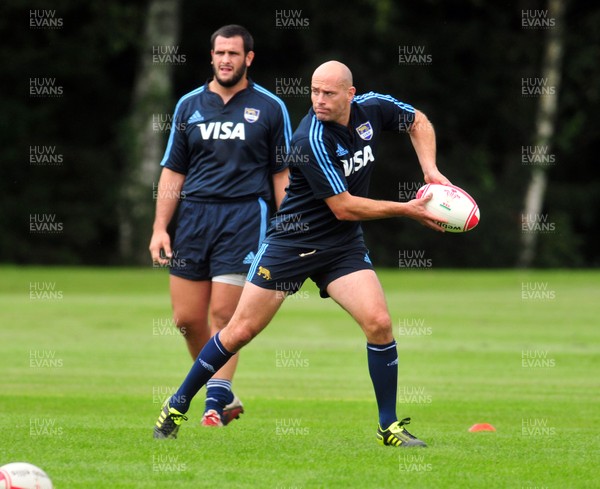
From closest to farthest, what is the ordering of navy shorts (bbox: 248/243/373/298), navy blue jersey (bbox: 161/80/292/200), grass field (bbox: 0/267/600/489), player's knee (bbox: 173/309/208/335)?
grass field (bbox: 0/267/600/489) → navy shorts (bbox: 248/243/373/298) → navy blue jersey (bbox: 161/80/292/200) → player's knee (bbox: 173/309/208/335)

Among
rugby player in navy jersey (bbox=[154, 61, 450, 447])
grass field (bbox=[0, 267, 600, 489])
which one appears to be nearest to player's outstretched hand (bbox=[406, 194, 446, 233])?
rugby player in navy jersey (bbox=[154, 61, 450, 447])

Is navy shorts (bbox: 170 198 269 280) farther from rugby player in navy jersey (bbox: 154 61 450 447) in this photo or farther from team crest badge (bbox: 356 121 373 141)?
team crest badge (bbox: 356 121 373 141)

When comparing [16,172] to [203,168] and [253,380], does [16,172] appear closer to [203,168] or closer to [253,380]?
[253,380]

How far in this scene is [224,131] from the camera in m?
9.55

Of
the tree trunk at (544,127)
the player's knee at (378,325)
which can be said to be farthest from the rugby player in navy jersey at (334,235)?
the tree trunk at (544,127)

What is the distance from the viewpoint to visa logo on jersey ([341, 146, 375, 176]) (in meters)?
8.23

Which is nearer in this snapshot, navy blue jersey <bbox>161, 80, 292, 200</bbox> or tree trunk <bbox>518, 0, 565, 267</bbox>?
navy blue jersey <bbox>161, 80, 292, 200</bbox>

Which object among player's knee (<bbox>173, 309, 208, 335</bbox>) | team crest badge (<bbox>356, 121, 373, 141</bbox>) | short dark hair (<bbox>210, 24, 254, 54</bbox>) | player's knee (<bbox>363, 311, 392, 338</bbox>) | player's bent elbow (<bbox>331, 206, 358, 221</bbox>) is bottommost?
player's knee (<bbox>173, 309, 208, 335</bbox>)

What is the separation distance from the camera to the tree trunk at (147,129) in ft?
117

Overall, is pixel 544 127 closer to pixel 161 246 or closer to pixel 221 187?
pixel 221 187

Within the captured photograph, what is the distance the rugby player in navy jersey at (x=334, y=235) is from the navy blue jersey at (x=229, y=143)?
3.88 feet

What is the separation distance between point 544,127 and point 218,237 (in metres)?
30.6

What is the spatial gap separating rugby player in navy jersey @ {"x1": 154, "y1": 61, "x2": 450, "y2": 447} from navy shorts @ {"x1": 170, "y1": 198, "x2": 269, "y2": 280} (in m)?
1.10

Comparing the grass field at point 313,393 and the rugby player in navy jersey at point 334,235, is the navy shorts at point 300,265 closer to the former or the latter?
the rugby player in navy jersey at point 334,235
